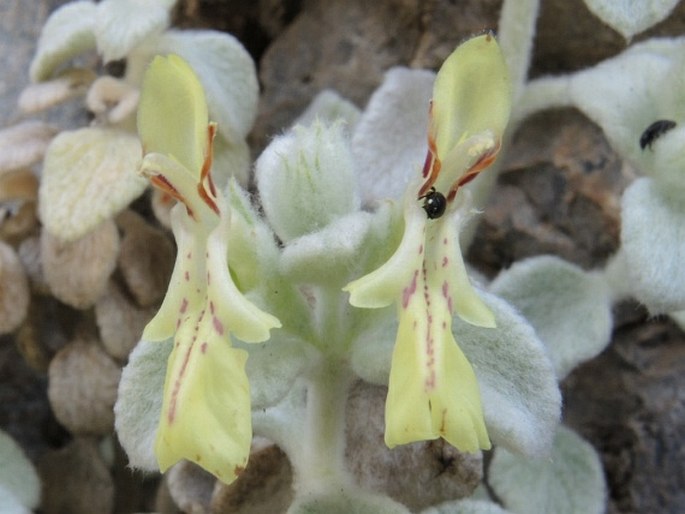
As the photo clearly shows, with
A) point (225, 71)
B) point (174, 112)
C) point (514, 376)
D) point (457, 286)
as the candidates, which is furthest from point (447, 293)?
point (225, 71)

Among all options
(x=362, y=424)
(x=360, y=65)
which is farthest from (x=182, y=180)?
(x=360, y=65)

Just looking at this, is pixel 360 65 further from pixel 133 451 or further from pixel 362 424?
pixel 133 451

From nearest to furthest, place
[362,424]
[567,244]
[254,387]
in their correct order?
[254,387], [362,424], [567,244]

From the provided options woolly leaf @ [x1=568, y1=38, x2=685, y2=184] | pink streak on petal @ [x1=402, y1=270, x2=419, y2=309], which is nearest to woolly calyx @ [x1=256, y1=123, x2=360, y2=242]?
pink streak on petal @ [x1=402, y1=270, x2=419, y2=309]

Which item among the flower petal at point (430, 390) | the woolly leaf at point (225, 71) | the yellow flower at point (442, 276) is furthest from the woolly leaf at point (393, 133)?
the flower petal at point (430, 390)

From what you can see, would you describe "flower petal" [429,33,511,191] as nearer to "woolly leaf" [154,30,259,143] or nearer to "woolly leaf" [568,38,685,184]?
"woolly leaf" [568,38,685,184]

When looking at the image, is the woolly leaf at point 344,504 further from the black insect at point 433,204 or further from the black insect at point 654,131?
the black insect at point 654,131
